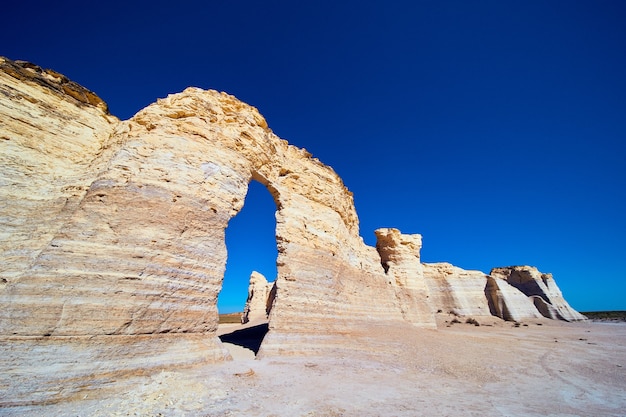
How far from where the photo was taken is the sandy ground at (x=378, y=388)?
177 inches

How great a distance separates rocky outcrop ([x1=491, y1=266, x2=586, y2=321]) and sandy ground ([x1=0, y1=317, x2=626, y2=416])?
27145mm

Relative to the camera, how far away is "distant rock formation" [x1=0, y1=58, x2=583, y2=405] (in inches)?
203

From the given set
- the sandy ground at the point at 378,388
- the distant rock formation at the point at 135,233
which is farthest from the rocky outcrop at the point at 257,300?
the sandy ground at the point at 378,388

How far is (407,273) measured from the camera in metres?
20.4

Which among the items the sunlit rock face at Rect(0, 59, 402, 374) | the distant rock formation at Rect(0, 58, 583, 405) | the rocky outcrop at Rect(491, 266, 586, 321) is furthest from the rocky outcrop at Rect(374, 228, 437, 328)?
the rocky outcrop at Rect(491, 266, 586, 321)

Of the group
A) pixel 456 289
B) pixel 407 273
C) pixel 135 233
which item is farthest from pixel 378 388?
pixel 456 289

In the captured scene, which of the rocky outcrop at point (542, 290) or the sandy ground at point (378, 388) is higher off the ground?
the rocky outcrop at point (542, 290)

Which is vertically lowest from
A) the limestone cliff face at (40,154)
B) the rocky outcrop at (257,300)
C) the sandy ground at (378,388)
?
the sandy ground at (378,388)

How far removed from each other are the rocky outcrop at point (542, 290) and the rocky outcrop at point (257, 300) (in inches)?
1025

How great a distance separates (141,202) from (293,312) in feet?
20.4

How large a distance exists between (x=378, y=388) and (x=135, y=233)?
22.6 feet

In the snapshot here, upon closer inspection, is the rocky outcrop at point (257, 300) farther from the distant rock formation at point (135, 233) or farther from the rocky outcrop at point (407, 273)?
the distant rock formation at point (135, 233)

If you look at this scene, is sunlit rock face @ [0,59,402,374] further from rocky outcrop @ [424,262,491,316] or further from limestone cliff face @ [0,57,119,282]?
rocky outcrop @ [424,262,491,316]

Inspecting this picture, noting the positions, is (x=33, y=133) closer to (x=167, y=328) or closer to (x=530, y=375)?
(x=167, y=328)
